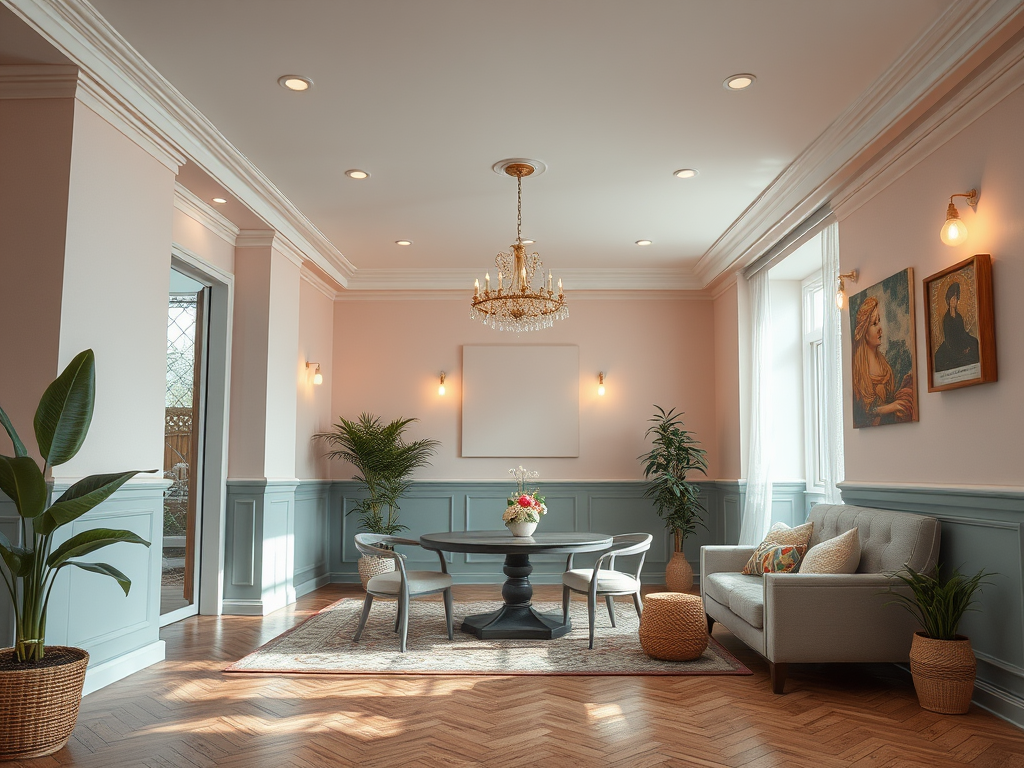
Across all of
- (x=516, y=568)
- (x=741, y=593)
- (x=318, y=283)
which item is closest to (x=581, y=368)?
(x=318, y=283)

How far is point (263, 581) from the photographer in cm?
641

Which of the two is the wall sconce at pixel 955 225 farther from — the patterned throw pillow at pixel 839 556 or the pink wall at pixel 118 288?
the pink wall at pixel 118 288

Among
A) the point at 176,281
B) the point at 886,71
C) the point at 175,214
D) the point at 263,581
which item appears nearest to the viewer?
the point at 886,71

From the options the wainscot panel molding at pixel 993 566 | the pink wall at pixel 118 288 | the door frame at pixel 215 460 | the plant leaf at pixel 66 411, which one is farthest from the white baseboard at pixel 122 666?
the wainscot panel molding at pixel 993 566

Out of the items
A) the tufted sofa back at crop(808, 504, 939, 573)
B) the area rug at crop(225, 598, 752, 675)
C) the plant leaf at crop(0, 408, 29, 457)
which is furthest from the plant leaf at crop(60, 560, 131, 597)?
the tufted sofa back at crop(808, 504, 939, 573)

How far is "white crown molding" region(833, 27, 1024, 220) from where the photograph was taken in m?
3.62

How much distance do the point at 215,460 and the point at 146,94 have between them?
2.96 m

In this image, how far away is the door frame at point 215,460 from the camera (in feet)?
20.7

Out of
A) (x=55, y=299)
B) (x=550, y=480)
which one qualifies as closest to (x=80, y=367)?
(x=55, y=299)

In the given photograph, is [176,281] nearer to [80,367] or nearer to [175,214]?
[175,214]

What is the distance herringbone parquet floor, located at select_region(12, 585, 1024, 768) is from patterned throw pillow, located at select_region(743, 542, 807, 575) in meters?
0.59

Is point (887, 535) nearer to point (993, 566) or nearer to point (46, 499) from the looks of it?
point (993, 566)

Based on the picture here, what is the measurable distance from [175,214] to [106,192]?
55.4 inches

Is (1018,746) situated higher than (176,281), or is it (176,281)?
(176,281)
